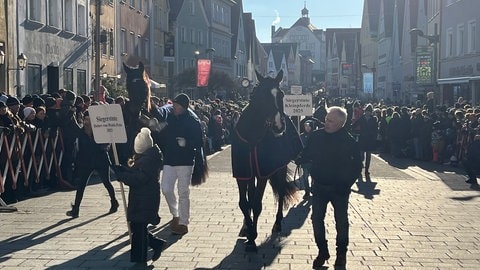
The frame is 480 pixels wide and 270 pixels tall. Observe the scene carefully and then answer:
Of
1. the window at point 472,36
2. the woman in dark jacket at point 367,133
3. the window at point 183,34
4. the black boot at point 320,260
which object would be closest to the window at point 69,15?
the woman in dark jacket at point 367,133

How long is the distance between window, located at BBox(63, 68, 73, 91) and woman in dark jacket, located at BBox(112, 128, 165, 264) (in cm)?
2074

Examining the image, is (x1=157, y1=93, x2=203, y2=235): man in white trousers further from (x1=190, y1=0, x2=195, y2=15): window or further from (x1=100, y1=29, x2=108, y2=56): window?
(x1=190, y1=0, x2=195, y2=15): window

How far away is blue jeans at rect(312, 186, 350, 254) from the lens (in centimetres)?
768

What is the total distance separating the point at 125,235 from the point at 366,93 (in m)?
71.1

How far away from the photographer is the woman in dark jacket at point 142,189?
24.2 feet

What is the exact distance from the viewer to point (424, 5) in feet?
172

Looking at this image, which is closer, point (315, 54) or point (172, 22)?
point (172, 22)

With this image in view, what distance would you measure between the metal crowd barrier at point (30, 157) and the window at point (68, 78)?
13708mm

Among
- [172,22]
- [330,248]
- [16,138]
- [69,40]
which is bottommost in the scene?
[330,248]

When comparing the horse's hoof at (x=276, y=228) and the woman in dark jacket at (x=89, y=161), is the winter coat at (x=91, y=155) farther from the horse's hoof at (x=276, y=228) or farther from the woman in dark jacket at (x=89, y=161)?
the horse's hoof at (x=276, y=228)

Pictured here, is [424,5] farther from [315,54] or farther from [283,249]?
[315,54]

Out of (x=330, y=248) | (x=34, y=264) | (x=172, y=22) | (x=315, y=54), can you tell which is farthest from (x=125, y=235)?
(x=315, y=54)

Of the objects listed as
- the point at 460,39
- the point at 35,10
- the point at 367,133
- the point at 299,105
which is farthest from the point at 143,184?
the point at 460,39

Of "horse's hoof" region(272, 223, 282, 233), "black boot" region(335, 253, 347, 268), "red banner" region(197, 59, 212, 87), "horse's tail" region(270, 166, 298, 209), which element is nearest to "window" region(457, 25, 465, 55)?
"red banner" region(197, 59, 212, 87)
